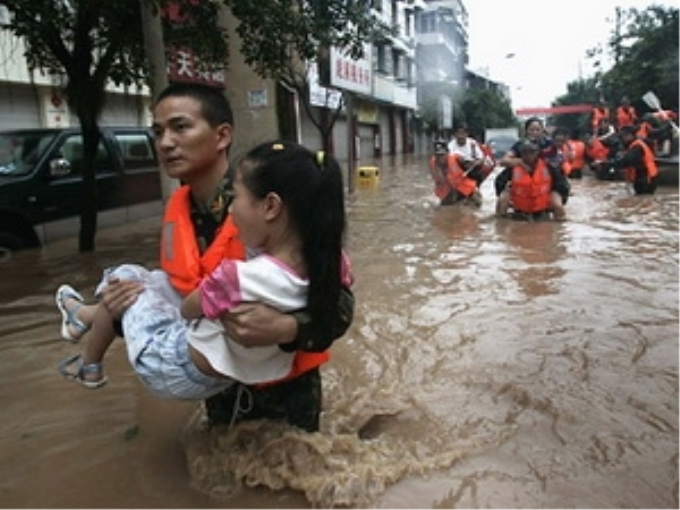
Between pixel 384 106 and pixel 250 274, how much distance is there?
3573cm

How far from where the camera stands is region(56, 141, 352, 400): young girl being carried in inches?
75.7

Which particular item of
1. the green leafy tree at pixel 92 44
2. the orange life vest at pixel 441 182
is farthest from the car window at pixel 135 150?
the orange life vest at pixel 441 182

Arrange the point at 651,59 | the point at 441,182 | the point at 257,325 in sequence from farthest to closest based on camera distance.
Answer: the point at 651,59 → the point at 441,182 → the point at 257,325

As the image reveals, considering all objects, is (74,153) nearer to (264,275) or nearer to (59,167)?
(59,167)

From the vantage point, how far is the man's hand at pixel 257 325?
6.19 ft

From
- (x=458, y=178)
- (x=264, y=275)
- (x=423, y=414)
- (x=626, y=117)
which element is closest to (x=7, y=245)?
(x=423, y=414)

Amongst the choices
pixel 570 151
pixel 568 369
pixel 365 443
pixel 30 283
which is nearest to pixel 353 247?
pixel 30 283

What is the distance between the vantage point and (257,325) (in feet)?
6.24

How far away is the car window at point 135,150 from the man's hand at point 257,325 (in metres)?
7.16

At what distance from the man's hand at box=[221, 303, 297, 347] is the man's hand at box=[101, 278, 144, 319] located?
21.0 inches

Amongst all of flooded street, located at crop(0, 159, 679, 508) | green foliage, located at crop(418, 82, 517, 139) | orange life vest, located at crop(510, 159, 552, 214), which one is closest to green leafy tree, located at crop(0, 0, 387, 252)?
flooded street, located at crop(0, 159, 679, 508)

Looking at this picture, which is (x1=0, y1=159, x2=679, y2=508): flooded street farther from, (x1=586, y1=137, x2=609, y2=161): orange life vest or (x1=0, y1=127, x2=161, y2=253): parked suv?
(x1=586, y1=137, x2=609, y2=161): orange life vest

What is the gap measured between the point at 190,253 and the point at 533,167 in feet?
23.3

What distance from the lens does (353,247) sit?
289 inches
